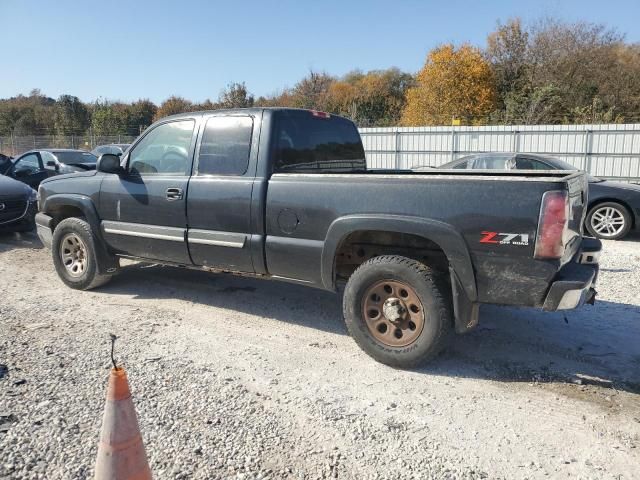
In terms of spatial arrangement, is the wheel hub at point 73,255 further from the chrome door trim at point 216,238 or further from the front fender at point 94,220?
the chrome door trim at point 216,238

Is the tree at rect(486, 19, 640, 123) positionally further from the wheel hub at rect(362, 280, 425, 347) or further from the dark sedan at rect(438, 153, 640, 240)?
the wheel hub at rect(362, 280, 425, 347)

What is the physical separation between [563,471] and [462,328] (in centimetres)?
117

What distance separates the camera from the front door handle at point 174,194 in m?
4.93

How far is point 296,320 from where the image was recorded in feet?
16.5

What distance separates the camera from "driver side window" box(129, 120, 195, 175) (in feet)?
16.6

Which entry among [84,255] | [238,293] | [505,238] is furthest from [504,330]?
[84,255]

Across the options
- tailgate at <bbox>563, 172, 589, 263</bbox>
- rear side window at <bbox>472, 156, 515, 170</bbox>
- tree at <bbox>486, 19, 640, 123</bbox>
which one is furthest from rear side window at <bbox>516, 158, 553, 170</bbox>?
tree at <bbox>486, 19, 640, 123</bbox>

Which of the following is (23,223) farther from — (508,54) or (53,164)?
(508,54)

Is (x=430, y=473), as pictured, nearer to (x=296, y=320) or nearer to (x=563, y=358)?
(x=563, y=358)

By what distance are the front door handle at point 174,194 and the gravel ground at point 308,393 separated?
1168mm

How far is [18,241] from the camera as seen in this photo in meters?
9.14

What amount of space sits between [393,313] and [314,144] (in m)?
1.94

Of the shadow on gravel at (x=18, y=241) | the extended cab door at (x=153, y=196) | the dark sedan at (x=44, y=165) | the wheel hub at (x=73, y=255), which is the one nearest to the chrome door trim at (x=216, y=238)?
the extended cab door at (x=153, y=196)

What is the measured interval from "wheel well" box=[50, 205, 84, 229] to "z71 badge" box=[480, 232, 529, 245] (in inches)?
180
